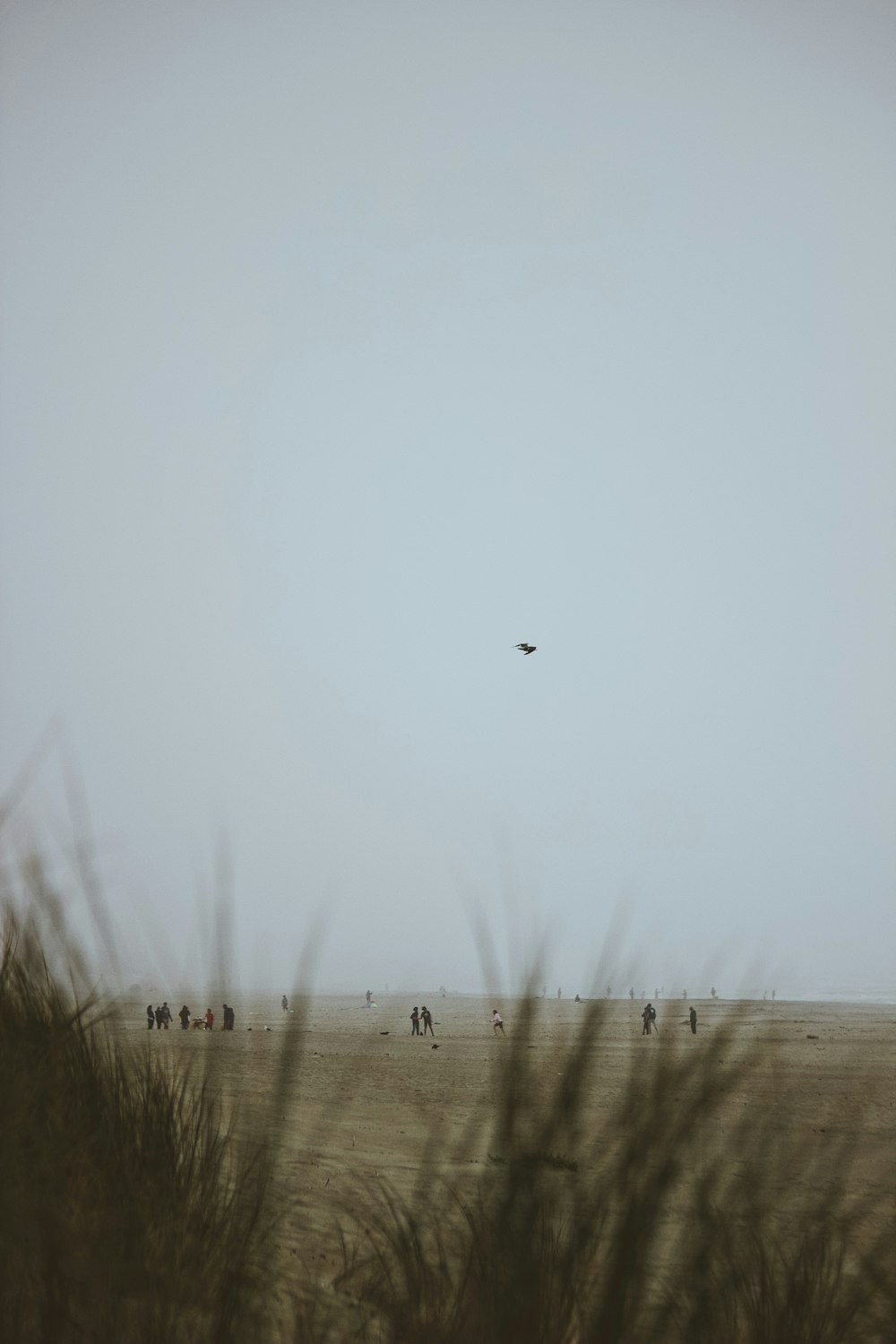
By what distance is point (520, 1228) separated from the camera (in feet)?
6.79

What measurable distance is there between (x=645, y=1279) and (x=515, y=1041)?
0.68m

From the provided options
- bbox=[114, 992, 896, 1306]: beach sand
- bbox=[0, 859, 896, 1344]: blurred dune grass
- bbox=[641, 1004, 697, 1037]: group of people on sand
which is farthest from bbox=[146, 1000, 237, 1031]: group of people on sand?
bbox=[641, 1004, 697, 1037]: group of people on sand

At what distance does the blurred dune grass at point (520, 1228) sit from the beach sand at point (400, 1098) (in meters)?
0.06

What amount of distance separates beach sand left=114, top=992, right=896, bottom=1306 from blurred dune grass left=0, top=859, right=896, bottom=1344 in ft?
0.18

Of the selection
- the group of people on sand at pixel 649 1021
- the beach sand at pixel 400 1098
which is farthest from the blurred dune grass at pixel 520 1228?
the group of people on sand at pixel 649 1021

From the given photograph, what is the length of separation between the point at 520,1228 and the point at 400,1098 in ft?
1.76

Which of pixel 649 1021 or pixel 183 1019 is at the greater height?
pixel 183 1019

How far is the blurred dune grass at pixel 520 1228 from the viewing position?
1.96 metres

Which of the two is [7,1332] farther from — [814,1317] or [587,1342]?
[814,1317]

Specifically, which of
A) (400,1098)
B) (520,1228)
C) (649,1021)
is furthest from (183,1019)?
(649,1021)

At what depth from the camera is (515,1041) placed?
179 cm

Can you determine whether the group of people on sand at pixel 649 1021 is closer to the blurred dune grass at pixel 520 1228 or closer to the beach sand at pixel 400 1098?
the beach sand at pixel 400 1098

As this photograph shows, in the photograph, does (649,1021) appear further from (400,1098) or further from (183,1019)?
(400,1098)

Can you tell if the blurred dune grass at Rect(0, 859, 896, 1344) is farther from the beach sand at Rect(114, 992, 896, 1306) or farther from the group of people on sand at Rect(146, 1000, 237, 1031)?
the group of people on sand at Rect(146, 1000, 237, 1031)
